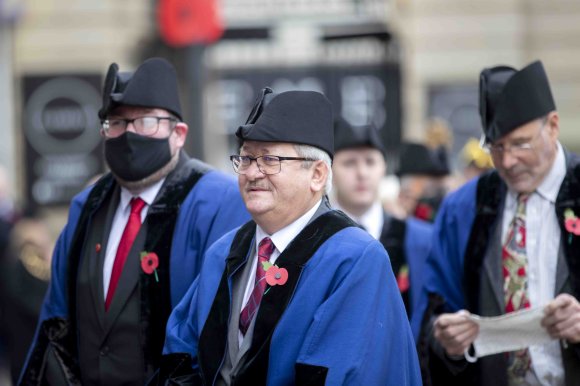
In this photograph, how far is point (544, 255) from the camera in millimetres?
5672

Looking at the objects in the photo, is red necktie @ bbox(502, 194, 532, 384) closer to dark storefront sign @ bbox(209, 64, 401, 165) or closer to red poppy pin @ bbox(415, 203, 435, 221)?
red poppy pin @ bbox(415, 203, 435, 221)

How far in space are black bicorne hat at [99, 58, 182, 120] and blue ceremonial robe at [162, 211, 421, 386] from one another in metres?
1.22

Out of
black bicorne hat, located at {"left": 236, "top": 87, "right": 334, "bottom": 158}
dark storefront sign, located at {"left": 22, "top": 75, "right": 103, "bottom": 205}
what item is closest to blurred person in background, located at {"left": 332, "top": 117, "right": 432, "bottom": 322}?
black bicorne hat, located at {"left": 236, "top": 87, "right": 334, "bottom": 158}

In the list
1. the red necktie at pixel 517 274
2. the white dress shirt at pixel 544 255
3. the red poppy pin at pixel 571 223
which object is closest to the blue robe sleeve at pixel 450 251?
the red necktie at pixel 517 274

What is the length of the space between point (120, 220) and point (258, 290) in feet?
4.09

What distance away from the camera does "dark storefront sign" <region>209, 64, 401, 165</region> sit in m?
16.5

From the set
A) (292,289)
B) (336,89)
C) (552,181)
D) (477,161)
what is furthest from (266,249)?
(336,89)

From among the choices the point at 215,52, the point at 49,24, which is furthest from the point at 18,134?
the point at 215,52

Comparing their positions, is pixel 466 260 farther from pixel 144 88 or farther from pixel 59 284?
pixel 59 284

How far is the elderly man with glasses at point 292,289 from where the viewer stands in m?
4.44

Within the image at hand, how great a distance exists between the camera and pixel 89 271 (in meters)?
5.59

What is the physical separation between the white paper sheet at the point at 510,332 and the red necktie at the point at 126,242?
1.51 m

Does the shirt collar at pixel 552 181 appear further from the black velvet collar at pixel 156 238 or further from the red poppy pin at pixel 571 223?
the black velvet collar at pixel 156 238

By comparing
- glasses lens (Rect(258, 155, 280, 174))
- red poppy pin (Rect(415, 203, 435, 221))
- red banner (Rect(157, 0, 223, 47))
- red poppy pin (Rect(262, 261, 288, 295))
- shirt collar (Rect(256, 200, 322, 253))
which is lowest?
red poppy pin (Rect(415, 203, 435, 221))
